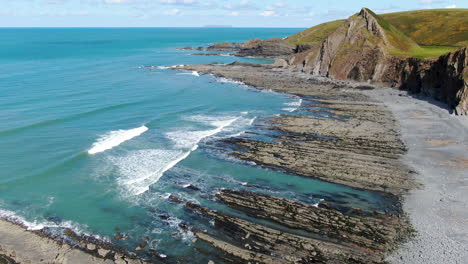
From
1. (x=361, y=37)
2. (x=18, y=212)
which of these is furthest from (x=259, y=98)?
(x=18, y=212)

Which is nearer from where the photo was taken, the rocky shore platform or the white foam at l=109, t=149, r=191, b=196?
the rocky shore platform

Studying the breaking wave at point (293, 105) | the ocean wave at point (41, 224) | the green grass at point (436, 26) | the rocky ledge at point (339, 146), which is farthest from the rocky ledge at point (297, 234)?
the green grass at point (436, 26)

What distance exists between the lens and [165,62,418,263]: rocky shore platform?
1866cm

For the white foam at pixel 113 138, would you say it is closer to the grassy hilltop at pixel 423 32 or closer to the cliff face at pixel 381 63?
the cliff face at pixel 381 63

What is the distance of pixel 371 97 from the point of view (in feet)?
181

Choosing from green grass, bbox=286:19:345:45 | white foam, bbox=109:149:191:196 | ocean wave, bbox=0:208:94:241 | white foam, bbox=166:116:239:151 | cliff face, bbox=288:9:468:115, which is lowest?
ocean wave, bbox=0:208:94:241

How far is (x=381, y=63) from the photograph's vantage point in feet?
213

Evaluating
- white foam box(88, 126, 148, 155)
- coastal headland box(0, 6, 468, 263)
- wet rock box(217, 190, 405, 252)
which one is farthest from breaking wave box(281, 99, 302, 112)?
wet rock box(217, 190, 405, 252)

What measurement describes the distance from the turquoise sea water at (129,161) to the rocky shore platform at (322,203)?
4.55 ft

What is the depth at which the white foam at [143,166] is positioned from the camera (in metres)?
26.7

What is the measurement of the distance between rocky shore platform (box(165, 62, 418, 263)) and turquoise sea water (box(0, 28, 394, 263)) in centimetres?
139

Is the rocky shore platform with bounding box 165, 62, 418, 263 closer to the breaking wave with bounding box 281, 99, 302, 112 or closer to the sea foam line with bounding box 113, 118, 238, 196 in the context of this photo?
the breaking wave with bounding box 281, 99, 302, 112

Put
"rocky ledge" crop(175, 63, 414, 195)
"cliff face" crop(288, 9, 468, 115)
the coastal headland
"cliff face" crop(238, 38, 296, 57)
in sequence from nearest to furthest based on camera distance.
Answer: the coastal headland < "rocky ledge" crop(175, 63, 414, 195) < "cliff face" crop(288, 9, 468, 115) < "cliff face" crop(238, 38, 296, 57)

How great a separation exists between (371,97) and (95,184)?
4360 cm
